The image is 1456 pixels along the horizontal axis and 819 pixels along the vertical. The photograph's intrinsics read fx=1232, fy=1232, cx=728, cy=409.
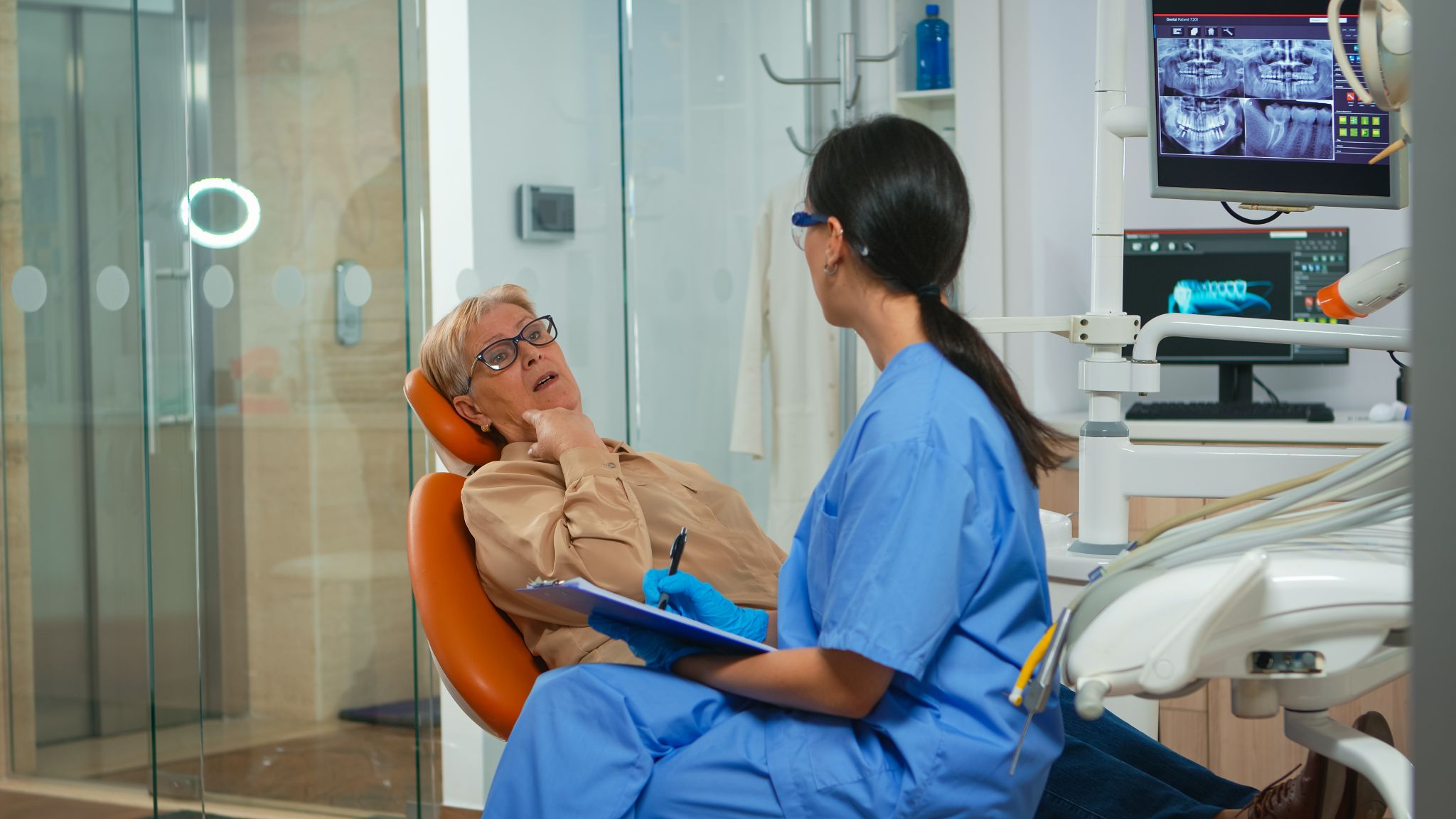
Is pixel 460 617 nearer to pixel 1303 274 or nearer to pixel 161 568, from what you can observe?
pixel 161 568

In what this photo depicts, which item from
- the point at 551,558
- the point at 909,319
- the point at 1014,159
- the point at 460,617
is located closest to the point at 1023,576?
the point at 909,319

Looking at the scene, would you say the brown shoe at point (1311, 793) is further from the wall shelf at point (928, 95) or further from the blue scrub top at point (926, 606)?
the wall shelf at point (928, 95)

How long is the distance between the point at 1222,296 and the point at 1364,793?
Result: 2.28 meters

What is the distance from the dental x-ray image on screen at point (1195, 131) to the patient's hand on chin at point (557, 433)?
0.96 metres

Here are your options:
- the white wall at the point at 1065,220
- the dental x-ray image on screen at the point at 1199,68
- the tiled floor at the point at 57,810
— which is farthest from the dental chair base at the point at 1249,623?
the white wall at the point at 1065,220

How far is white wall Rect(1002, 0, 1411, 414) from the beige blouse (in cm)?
177

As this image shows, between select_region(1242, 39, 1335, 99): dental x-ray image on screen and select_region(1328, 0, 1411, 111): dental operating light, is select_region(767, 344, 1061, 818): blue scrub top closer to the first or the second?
select_region(1328, 0, 1411, 111): dental operating light

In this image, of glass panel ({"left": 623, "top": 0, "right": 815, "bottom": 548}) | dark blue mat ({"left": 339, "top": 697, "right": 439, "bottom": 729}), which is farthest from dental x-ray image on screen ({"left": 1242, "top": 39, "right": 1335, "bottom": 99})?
dark blue mat ({"left": 339, "top": 697, "right": 439, "bottom": 729})

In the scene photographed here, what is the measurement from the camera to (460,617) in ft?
5.57

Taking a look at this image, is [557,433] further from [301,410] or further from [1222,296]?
A: [1222,296]

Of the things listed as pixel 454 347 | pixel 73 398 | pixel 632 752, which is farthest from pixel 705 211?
pixel 632 752

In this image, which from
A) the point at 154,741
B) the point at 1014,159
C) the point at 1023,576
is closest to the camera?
the point at 1023,576

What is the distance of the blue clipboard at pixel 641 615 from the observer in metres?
1.24

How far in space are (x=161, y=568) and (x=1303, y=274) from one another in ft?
9.50
